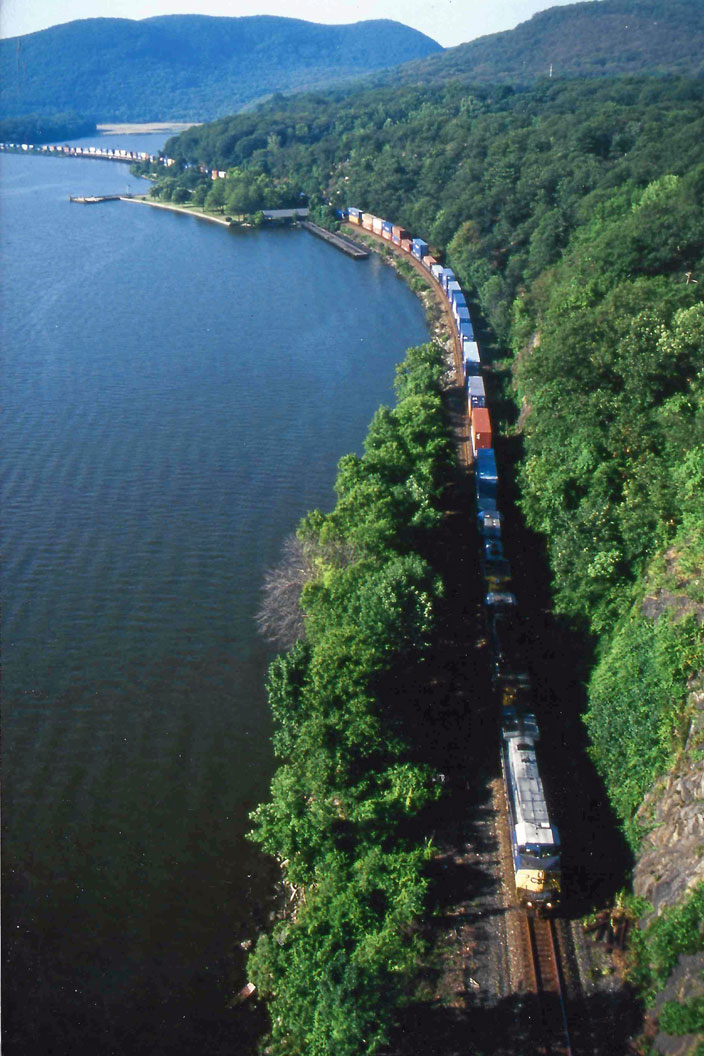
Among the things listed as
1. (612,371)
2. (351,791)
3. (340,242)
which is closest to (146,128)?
(340,242)

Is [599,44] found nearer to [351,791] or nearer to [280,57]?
[351,791]

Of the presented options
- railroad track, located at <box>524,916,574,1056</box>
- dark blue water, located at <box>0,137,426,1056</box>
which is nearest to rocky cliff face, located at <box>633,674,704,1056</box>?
railroad track, located at <box>524,916,574,1056</box>

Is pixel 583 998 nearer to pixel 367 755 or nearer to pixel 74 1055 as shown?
pixel 367 755

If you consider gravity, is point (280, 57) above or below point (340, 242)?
above

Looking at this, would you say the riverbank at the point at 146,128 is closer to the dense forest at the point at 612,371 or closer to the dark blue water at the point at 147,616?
the dense forest at the point at 612,371

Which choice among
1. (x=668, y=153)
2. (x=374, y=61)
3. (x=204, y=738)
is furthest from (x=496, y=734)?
(x=374, y=61)

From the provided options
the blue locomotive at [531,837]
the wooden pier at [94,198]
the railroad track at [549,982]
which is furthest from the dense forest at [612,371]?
the wooden pier at [94,198]
